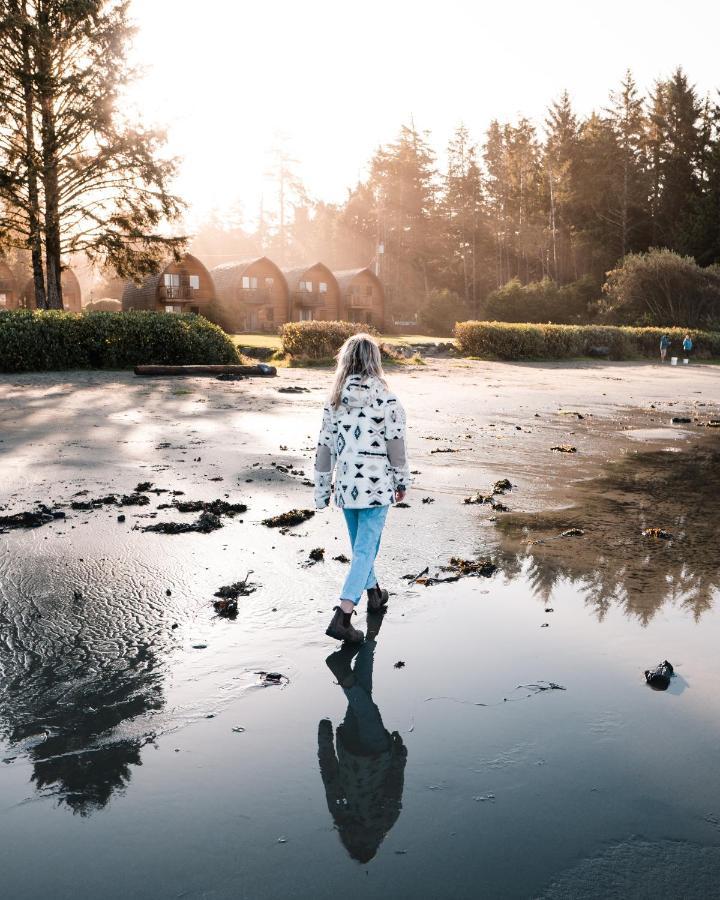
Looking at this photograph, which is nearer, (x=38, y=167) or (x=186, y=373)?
(x=186, y=373)

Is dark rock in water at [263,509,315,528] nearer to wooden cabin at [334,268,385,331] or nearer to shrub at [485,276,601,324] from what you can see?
shrub at [485,276,601,324]

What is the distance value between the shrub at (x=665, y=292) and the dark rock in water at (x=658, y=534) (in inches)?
1962

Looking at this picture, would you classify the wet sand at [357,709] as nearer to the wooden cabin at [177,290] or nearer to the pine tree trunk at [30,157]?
the pine tree trunk at [30,157]

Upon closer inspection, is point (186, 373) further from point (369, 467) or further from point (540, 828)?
point (540, 828)

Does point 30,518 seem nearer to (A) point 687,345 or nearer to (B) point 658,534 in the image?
(B) point 658,534

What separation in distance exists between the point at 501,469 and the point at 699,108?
2907 inches

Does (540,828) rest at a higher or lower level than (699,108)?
lower

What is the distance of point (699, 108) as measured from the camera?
70438 mm

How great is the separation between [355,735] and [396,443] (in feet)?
6.56

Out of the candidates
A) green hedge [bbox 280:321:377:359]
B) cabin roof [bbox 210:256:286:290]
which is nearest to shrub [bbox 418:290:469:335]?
cabin roof [bbox 210:256:286:290]

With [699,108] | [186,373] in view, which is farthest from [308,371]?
[699,108]

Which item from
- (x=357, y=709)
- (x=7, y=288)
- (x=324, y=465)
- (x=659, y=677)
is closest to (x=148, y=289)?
(x=7, y=288)

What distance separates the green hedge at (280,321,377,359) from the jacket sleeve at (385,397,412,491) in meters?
27.3

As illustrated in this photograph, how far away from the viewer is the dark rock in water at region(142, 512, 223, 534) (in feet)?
23.7
